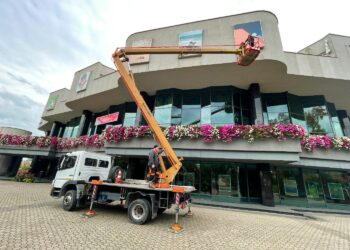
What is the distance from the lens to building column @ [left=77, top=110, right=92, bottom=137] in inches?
934

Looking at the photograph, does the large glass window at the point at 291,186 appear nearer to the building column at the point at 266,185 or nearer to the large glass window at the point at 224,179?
the building column at the point at 266,185

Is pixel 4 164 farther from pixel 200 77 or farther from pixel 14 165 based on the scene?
pixel 200 77

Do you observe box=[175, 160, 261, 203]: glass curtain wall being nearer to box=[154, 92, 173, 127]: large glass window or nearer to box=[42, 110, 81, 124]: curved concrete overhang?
box=[154, 92, 173, 127]: large glass window

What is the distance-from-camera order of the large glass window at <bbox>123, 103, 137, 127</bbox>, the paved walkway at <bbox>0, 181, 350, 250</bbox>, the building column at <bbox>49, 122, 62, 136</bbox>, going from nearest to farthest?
the paved walkway at <bbox>0, 181, 350, 250</bbox>
the large glass window at <bbox>123, 103, 137, 127</bbox>
the building column at <bbox>49, 122, 62, 136</bbox>

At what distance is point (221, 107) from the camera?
15.9m

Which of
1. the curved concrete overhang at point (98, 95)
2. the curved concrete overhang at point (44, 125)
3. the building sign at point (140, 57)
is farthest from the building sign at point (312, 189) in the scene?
the curved concrete overhang at point (44, 125)

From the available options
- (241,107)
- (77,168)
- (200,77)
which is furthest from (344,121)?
(77,168)

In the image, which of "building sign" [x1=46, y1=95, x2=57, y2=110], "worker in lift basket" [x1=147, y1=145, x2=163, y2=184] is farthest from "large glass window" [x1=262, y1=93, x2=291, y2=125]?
"building sign" [x1=46, y1=95, x2=57, y2=110]

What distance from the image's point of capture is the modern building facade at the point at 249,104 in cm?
1327

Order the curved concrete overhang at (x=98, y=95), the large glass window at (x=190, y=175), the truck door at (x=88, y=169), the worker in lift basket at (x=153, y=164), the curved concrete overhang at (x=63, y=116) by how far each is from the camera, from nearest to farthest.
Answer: the worker in lift basket at (x=153, y=164), the truck door at (x=88, y=169), the large glass window at (x=190, y=175), the curved concrete overhang at (x=98, y=95), the curved concrete overhang at (x=63, y=116)

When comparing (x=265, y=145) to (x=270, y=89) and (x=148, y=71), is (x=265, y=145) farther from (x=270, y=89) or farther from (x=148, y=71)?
(x=148, y=71)

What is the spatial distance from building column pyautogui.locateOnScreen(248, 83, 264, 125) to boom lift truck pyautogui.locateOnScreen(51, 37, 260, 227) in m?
6.88

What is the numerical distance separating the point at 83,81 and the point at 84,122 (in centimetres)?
563

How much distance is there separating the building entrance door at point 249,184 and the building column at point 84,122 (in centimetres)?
2040
